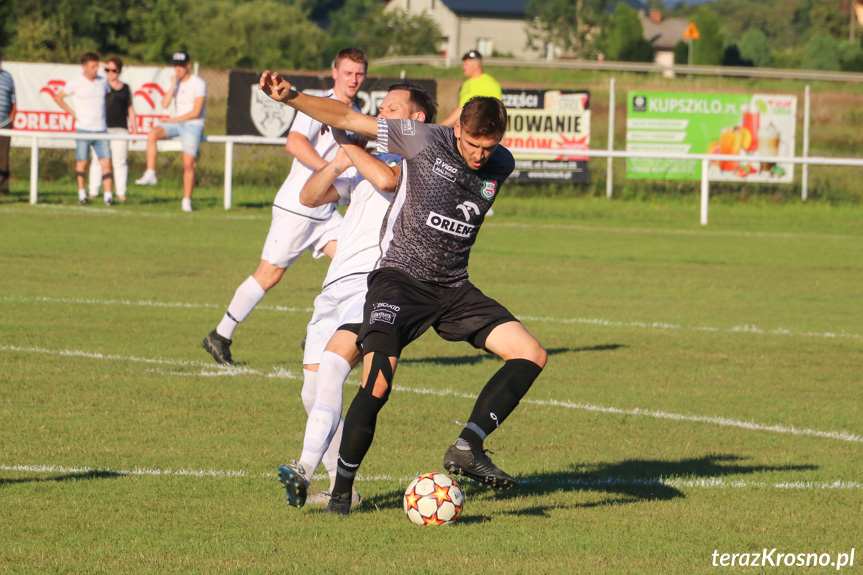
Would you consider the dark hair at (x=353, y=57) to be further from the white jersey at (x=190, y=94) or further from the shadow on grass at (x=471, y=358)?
the white jersey at (x=190, y=94)

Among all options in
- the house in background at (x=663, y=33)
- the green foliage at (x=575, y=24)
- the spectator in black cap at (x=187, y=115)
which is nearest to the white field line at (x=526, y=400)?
the spectator in black cap at (x=187, y=115)

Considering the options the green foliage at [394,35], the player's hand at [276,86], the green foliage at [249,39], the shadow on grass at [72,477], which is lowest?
the shadow on grass at [72,477]

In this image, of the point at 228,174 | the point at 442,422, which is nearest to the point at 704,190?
the point at 228,174

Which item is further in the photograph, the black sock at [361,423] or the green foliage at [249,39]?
the green foliage at [249,39]

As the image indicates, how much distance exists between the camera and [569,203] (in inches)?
945

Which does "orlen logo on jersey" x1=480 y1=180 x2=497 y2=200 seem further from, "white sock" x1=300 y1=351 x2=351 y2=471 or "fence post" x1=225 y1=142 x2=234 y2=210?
"fence post" x1=225 y1=142 x2=234 y2=210

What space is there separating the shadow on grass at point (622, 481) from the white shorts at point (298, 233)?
9.82 feet

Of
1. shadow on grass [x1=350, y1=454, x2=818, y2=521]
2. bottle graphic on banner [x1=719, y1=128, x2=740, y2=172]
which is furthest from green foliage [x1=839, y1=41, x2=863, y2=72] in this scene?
shadow on grass [x1=350, y1=454, x2=818, y2=521]

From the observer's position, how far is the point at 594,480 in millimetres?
6109

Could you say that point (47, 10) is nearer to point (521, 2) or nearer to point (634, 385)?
point (634, 385)

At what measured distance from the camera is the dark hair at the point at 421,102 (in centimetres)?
572

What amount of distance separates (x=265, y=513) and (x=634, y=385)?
4094 millimetres

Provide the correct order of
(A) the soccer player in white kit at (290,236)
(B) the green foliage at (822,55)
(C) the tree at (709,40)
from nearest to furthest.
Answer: (A) the soccer player in white kit at (290,236) < (B) the green foliage at (822,55) < (C) the tree at (709,40)

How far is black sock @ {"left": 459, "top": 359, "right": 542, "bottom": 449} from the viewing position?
17.1 feet
